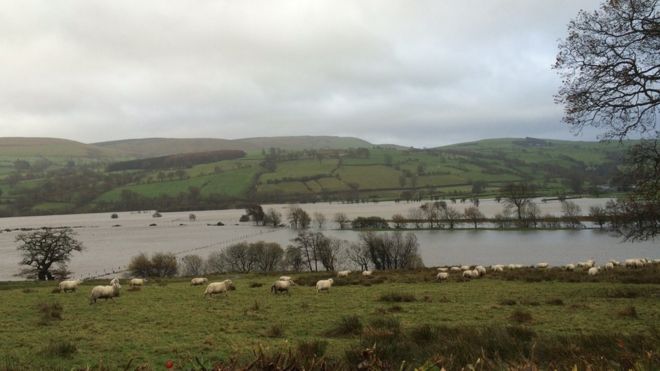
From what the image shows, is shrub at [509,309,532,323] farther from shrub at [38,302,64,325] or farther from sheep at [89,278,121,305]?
sheep at [89,278,121,305]

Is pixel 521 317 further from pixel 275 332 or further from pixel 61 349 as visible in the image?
pixel 61 349

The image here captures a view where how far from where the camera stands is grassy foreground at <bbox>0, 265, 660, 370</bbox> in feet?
23.5

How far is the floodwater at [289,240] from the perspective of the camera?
206ft

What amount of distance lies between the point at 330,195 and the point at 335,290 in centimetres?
14021

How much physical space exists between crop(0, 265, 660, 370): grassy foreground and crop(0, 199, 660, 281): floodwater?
40936mm

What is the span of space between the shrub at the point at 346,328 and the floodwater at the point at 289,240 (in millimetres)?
48582

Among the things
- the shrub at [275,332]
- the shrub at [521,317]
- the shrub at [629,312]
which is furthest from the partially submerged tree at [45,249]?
the shrub at [629,312]

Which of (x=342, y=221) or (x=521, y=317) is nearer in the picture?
(x=521, y=317)

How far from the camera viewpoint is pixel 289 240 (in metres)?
86.7

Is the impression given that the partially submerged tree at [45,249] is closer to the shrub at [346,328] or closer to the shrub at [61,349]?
the shrub at [61,349]

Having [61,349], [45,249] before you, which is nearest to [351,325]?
[61,349]

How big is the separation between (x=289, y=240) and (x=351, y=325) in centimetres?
7512

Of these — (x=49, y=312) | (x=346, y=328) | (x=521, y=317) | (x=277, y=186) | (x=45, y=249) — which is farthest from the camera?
(x=277, y=186)

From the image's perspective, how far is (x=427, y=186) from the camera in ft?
561
